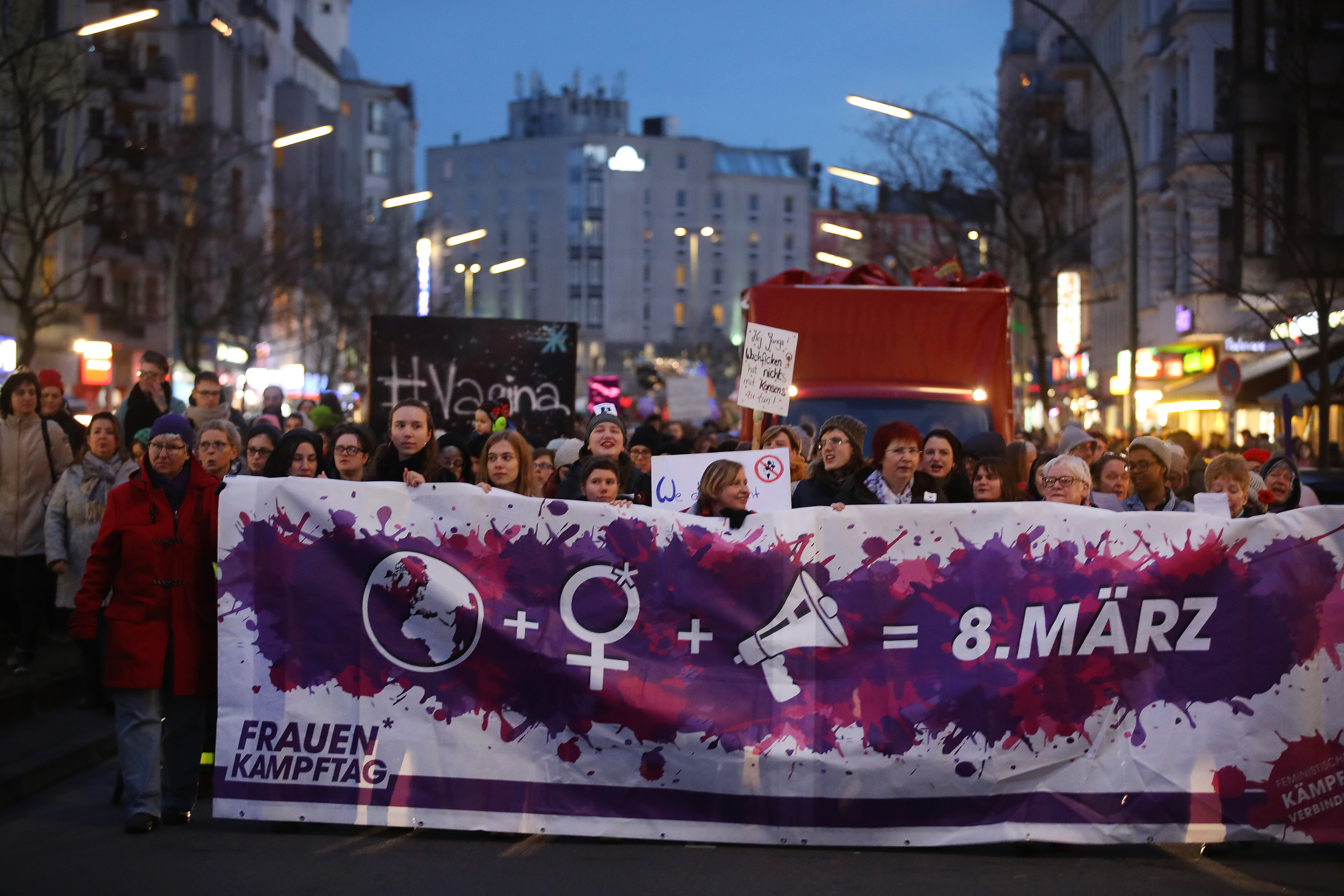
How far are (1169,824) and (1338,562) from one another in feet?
4.53

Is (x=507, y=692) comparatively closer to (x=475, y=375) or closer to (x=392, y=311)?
(x=475, y=375)

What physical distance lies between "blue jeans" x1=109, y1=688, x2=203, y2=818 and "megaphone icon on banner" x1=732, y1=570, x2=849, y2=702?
263 centimetres

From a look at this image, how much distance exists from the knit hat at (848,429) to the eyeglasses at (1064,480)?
5.40 feet

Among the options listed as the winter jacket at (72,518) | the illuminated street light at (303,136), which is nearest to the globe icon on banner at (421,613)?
the winter jacket at (72,518)

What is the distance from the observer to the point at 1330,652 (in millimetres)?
8156

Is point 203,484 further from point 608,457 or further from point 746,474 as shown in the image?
point 746,474

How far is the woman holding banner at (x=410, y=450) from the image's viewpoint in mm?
10258

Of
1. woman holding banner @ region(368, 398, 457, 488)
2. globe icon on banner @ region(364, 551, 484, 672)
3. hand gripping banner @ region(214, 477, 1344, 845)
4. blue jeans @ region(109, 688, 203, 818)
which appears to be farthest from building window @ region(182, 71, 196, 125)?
hand gripping banner @ region(214, 477, 1344, 845)

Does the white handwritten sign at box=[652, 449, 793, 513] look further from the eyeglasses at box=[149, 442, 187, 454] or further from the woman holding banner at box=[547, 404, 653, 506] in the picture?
the eyeglasses at box=[149, 442, 187, 454]

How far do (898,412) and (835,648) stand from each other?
8071mm

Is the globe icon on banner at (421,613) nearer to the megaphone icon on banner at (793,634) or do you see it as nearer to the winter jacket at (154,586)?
the winter jacket at (154,586)

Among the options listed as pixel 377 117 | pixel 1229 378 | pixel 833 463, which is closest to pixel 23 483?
pixel 833 463

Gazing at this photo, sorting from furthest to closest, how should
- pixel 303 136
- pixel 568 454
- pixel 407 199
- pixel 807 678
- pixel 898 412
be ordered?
pixel 407 199 → pixel 303 136 → pixel 898 412 → pixel 568 454 → pixel 807 678

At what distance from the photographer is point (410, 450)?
Answer: 10273mm
